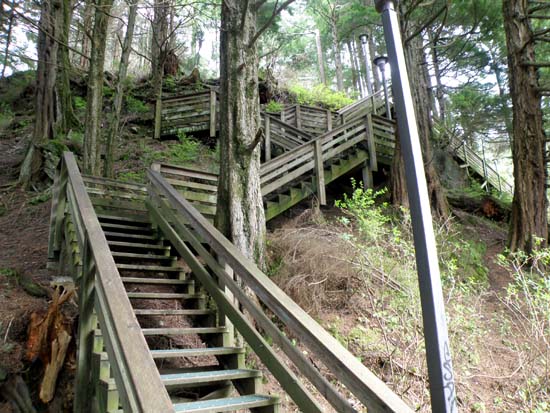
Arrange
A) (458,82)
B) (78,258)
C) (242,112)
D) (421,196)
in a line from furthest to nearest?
(458,82) < (242,112) < (78,258) < (421,196)

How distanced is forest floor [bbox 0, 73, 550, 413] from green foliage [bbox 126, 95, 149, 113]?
662 centimetres

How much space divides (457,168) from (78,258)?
42.3ft

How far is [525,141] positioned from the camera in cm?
832

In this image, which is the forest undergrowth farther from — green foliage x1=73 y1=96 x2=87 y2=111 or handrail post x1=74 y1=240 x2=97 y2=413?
green foliage x1=73 y1=96 x2=87 y2=111

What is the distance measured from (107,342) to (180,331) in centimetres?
122

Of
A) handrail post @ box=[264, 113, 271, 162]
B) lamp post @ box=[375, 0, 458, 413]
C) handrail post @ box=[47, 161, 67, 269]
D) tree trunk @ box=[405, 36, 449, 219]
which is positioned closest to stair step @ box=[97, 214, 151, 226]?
handrail post @ box=[47, 161, 67, 269]

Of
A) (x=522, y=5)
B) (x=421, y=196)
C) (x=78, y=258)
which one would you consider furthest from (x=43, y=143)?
(x=522, y=5)

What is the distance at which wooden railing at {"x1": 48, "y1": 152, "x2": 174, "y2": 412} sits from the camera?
5.58 feet

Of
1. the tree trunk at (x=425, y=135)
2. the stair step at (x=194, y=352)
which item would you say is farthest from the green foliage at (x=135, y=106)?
the stair step at (x=194, y=352)

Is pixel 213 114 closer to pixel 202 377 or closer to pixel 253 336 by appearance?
pixel 253 336

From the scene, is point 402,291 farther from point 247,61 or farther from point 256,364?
point 247,61

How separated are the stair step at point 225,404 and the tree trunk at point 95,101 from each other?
6.60 m

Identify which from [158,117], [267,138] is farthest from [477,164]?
[158,117]

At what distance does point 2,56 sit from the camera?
1562 centimetres
